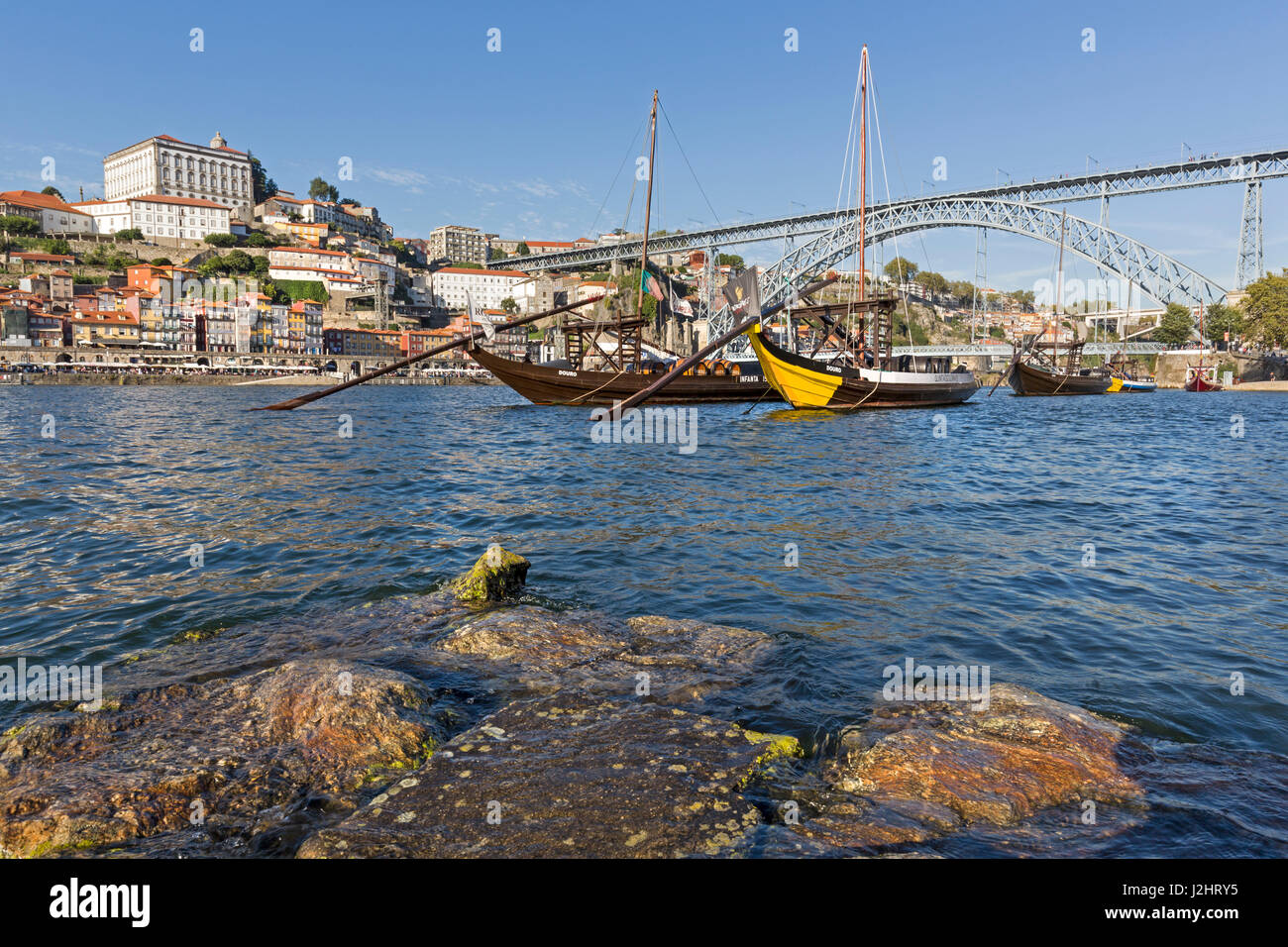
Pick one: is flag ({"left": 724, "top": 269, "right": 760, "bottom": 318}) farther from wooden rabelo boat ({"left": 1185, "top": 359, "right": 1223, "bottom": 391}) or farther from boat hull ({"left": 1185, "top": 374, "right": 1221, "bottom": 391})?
wooden rabelo boat ({"left": 1185, "top": 359, "right": 1223, "bottom": 391})

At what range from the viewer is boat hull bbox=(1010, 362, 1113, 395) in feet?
196

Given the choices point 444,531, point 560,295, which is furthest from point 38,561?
point 560,295

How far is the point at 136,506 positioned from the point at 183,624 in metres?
7.71

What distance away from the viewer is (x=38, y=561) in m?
9.41

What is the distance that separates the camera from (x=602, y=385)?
40812 millimetres

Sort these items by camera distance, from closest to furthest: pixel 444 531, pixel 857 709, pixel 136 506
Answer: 1. pixel 857 709
2. pixel 444 531
3. pixel 136 506

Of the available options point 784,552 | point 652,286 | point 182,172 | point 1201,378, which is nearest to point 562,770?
point 784,552

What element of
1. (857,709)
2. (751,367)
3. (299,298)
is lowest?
(857,709)

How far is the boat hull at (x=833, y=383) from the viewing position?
1382 inches

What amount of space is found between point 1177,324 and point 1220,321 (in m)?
4.49

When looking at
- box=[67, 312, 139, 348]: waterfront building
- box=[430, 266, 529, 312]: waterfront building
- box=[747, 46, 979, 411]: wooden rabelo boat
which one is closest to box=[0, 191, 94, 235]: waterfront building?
box=[67, 312, 139, 348]: waterfront building

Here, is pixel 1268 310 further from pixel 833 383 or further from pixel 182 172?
pixel 182 172

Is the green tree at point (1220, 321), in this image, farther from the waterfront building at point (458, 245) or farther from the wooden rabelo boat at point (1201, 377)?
the waterfront building at point (458, 245)
